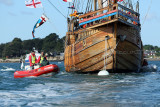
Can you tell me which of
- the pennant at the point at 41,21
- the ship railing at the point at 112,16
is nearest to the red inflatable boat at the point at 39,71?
the ship railing at the point at 112,16

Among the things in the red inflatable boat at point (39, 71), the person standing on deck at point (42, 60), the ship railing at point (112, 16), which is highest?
the ship railing at point (112, 16)

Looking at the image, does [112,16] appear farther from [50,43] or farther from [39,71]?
[50,43]

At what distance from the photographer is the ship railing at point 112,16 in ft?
A: 59.2

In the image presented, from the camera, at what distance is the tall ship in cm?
1872

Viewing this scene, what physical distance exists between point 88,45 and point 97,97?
10305 mm

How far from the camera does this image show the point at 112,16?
19000mm

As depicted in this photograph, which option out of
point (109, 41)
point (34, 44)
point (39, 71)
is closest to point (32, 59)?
point (39, 71)

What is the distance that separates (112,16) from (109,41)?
162 cm

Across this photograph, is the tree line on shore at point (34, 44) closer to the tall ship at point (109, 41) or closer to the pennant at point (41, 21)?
the pennant at point (41, 21)

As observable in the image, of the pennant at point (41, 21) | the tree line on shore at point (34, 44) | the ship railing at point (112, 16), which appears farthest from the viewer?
the tree line on shore at point (34, 44)

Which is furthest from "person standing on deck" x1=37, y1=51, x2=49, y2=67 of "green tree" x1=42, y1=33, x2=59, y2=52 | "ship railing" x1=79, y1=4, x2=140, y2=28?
"green tree" x1=42, y1=33, x2=59, y2=52

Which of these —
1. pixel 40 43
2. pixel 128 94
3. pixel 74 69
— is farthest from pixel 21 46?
pixel 128 94

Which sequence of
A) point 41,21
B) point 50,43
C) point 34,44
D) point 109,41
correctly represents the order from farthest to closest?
point 34,44 → point 50,43 → point 41,21 → point 109,41

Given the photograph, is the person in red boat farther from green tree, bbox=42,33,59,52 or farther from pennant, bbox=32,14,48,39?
green tree, bbox=42,33,59,52
